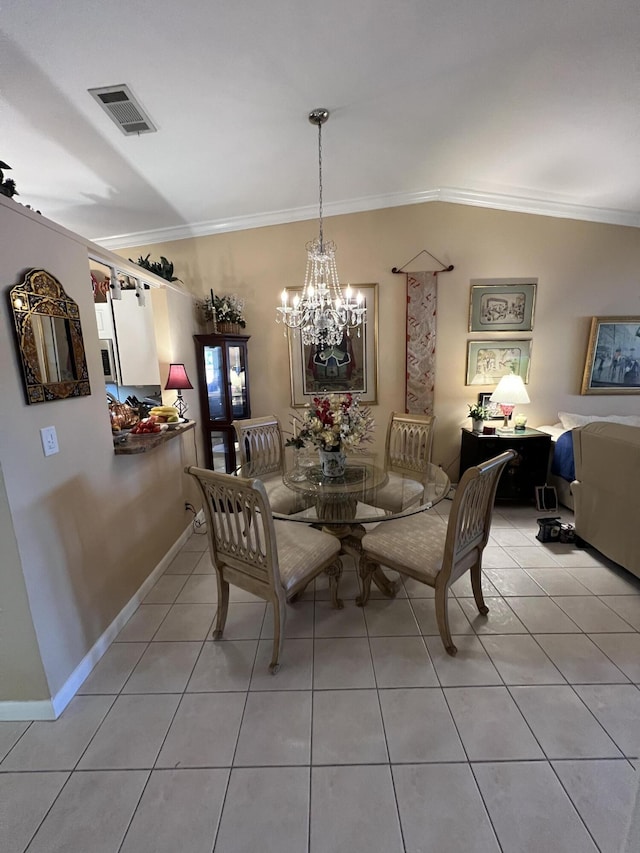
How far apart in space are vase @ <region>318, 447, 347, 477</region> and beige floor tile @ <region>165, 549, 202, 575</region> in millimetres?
1284

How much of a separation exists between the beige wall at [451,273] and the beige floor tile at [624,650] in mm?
2486

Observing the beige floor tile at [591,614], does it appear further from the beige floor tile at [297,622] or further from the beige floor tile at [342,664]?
the beige floor tile at [297,622]

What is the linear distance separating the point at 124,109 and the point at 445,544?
2850 mm

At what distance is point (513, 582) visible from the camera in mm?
2389

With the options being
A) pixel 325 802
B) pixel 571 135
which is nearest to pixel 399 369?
pixel 571 135

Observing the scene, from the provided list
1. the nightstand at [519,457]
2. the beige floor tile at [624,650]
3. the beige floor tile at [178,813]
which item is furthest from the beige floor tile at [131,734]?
the nightstand at [519,457]

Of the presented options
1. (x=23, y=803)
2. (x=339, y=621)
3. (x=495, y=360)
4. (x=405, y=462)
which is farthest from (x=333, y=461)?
(x=495, y=360)

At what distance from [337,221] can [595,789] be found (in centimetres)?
417

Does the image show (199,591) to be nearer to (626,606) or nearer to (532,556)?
(532,556)

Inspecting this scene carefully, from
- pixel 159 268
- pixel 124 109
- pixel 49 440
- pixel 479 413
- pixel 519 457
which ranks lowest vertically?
pixel 519 457

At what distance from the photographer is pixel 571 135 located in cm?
252

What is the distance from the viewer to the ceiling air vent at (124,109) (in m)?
1.79

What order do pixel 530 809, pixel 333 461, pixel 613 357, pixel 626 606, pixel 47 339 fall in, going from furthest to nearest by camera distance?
1. pixel 613 357
2. pixel 333 461
3. pixel 626 606
4. pixel 47 339
5. pixel 530 809

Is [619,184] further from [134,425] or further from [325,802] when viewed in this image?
[325,802]
